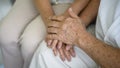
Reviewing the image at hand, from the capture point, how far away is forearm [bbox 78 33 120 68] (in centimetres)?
79

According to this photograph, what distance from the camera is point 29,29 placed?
1.06 meters

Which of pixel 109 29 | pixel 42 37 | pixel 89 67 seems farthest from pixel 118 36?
pixel 42 37

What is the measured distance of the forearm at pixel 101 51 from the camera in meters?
0.79

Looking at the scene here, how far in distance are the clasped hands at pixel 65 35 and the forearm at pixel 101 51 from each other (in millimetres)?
39

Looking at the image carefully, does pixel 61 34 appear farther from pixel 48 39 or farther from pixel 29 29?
pixel 29 29

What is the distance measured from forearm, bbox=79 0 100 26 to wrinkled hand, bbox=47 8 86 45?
15 centimetres

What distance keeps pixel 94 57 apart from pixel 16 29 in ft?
1.54

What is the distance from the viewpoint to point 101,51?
81 centimetres

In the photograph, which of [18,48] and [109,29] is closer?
[109,29]

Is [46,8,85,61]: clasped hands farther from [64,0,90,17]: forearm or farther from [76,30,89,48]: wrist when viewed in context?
[64,0,90,17]: forearm

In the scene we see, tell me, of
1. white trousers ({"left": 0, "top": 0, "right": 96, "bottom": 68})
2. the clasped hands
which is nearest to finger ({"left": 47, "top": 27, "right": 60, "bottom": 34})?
the clasped hands

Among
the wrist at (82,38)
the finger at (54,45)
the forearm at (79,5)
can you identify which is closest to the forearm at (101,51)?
the wrist at (82,38)

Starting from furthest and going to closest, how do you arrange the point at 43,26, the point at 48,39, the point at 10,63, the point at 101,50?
the point at 10,63
the point at 43,26
the point at 48,39
the point at 101,50

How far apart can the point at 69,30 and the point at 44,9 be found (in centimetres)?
27
